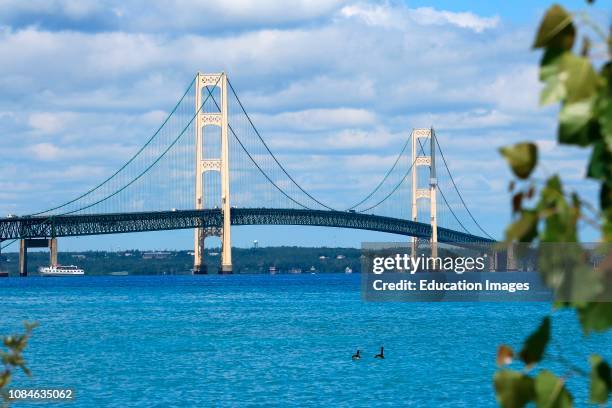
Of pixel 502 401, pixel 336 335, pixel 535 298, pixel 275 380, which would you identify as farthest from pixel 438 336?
pixel 535 298

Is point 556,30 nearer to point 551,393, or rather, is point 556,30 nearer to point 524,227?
point 524,227

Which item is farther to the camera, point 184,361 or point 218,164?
point 218,164

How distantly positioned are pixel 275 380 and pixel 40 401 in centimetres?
621

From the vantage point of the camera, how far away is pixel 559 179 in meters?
1.78

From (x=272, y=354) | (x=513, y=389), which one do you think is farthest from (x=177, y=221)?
(x=513, y=389)

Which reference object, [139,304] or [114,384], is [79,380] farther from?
[139,304]

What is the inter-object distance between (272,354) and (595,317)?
112 feet

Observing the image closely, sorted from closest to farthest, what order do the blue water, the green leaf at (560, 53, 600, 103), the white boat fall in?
1. the green leaf at (560, 53, 600, 103)
2. the blue water
3. the white boat

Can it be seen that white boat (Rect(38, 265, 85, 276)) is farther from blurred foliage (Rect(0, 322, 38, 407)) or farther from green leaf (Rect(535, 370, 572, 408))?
green leaf (Rect(535, 370, 572, 408))

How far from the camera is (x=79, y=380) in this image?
28.6 m

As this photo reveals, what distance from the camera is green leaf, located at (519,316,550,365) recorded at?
185cm

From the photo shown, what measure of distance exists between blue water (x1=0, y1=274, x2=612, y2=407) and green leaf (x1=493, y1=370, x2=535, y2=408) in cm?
690

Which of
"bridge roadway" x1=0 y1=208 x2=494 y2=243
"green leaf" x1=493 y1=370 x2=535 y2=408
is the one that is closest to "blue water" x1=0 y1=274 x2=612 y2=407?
"green leaf" x1=493 y1=370 x2=535 y2=408

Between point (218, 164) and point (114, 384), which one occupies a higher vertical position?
point (218, 164)
